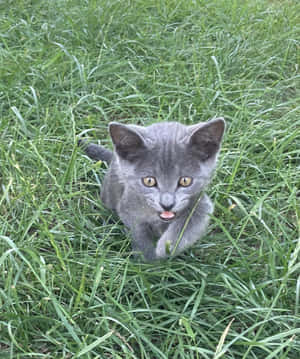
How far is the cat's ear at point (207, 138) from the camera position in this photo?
2.64 m

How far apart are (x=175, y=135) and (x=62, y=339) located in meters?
1.28

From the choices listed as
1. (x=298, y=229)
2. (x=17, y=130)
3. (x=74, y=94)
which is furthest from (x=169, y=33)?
(x=298, y=229)

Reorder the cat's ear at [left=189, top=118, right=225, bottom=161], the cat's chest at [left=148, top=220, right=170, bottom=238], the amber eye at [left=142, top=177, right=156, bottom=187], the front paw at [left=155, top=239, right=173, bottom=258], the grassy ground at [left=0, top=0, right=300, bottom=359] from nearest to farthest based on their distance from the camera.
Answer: the grassy ground at [left=0, top=0, right=300, bottom=359] < the cat's ear at [left=189, top=118, right=225, bottom=161] < the amber eye at [left=142, top=177, right=156, bottom=187] < the front paw at [left=155, top=239, right=173, bottom=258] < the cat's chest at [left=148, top=220, right=170, bottom=238]

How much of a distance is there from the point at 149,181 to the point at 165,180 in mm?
99

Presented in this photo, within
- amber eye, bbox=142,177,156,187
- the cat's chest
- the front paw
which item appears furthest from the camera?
the cat's chest

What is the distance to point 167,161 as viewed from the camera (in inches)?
107

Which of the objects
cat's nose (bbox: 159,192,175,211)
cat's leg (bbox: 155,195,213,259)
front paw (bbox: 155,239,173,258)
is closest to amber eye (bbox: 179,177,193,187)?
cat's nose (bbox: 159,192,175,211)

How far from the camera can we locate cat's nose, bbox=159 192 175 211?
104 inches

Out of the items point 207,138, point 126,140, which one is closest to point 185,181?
point 207,138

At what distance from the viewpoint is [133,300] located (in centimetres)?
276

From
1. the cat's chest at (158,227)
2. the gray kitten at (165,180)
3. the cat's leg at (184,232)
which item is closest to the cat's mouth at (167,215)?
the gray kitten at (165,180)

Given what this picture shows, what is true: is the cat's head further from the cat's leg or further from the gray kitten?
the cat's leg

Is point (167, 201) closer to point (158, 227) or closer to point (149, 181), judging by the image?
point (149, 181)

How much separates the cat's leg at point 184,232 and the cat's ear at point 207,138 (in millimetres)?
368
